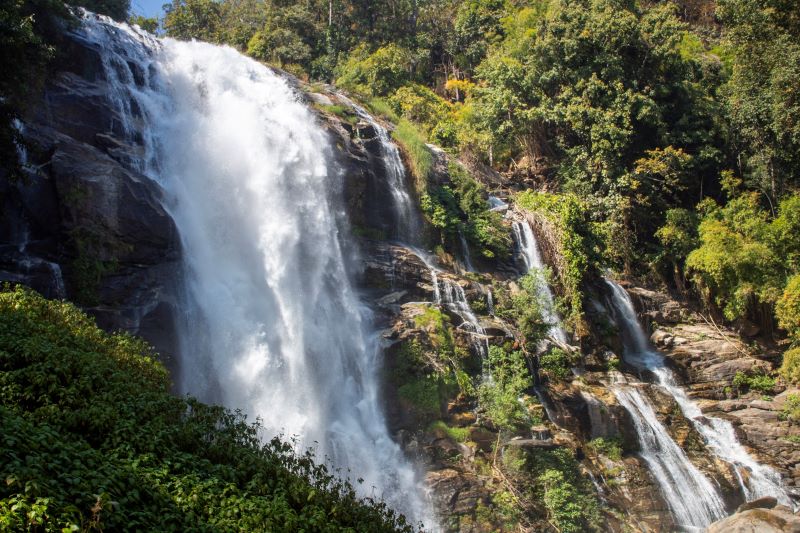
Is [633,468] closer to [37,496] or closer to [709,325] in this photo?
[709,325]

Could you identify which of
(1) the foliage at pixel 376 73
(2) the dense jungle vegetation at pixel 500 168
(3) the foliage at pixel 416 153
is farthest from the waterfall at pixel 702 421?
(1) the foliage at pixel 376 73

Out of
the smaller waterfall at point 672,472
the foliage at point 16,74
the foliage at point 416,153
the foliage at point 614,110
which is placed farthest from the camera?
the foliage at point 614,110

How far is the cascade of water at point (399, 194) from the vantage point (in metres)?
20.1

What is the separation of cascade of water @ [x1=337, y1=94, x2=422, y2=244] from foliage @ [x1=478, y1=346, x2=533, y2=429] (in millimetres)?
5684

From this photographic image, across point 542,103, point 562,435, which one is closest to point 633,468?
point 562,435

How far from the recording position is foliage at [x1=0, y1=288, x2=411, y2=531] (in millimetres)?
4219

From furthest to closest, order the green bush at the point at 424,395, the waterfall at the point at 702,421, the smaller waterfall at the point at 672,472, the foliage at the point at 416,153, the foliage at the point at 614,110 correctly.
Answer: the foliage at the point at 614,110, the foliage at the point at 416,153, the waterfall at the point at 702,421, the smaller waterfall at the point at 672,472, the green bush at the point at 424,395

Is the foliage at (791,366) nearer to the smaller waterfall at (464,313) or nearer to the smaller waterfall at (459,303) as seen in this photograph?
the smaller waterfall at (459,303)

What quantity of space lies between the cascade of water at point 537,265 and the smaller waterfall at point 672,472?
8.86 feet

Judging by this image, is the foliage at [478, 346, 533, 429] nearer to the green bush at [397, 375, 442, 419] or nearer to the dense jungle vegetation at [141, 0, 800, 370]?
the green bush at [397, 375, 442, 419]

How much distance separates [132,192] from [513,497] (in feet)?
36.9

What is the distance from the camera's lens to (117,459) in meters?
5.40

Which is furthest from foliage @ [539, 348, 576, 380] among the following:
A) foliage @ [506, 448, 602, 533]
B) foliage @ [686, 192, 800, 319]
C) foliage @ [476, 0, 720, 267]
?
foliage @ [476, 0, 720, 267]

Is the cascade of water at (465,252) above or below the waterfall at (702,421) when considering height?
above
